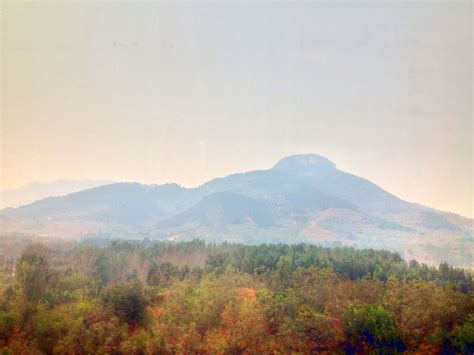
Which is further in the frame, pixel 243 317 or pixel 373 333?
pixel 243 317

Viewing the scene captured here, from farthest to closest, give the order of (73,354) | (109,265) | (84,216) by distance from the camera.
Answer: (84,216) < (109,265) < (73,354)

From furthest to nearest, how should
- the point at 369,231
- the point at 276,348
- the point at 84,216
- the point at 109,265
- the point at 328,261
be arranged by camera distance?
the point at 84,216 → the point at 369,231 → the point at 109,265 → the point at 328,261 → the point at 276,348

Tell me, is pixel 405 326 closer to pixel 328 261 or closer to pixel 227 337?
pixel 227 337

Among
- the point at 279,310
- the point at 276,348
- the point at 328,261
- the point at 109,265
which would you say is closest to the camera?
the point at 276,348

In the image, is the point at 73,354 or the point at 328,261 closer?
the point at 73,354

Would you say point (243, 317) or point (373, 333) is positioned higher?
point (243, 317)

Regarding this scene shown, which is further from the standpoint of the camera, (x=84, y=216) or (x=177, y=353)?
(x=84, y=216)

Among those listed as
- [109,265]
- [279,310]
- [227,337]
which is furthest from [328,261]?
[109,265]

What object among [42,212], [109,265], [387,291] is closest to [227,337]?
[387,291]

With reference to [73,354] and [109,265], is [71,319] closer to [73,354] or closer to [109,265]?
[73,354]
